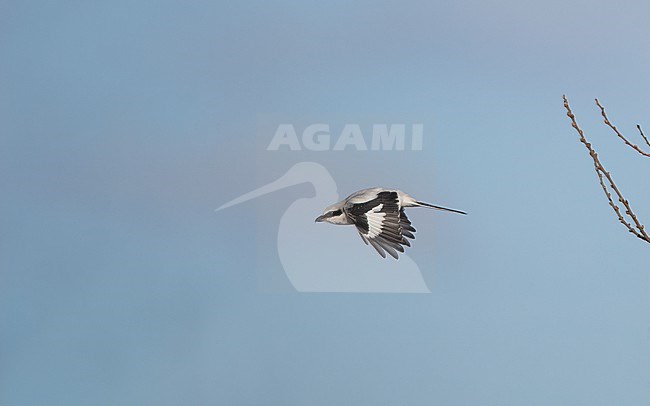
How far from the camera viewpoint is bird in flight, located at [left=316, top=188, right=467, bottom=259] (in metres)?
2.03

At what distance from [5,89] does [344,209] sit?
7.00ft

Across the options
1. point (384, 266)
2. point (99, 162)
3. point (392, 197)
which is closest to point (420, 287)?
point (384, 266)

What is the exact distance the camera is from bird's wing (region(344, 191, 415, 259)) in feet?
6.66

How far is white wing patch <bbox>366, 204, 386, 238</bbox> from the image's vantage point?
6.72 feet

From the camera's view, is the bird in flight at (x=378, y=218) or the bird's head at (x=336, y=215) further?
the bird's head at (x=336, y=215)

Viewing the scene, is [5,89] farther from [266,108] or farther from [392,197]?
[392,197]

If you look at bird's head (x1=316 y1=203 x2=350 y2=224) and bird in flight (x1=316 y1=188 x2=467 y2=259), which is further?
bird's head (x1=316 y1=203 x2=350 y2=224)

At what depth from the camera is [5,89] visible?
142 inches

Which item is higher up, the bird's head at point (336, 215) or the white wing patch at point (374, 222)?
the bird's head at point (336, 215)

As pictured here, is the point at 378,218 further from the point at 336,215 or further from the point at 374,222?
the point at 336,215

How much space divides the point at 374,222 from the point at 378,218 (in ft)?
0.05

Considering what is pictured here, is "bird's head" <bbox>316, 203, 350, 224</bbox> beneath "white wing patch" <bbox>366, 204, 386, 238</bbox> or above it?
above

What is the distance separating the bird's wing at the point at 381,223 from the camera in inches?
80.0

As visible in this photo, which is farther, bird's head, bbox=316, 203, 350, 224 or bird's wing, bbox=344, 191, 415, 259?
bird's head, bbox=316, 203, 350, 224
